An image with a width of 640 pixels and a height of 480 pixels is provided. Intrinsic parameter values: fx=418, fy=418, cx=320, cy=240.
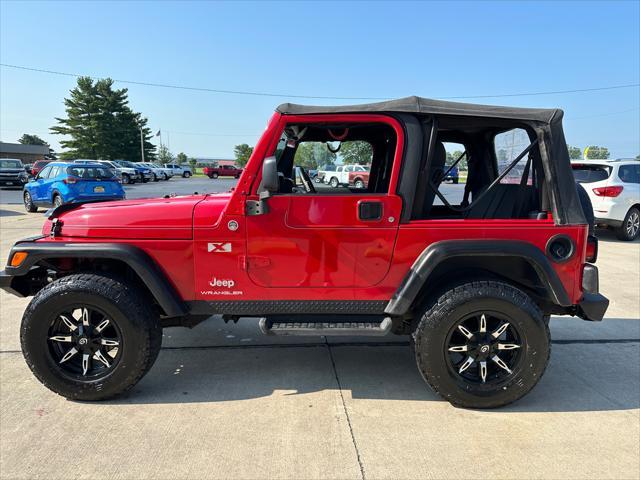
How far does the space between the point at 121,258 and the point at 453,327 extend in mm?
2206

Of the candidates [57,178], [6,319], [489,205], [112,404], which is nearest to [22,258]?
[112,404]

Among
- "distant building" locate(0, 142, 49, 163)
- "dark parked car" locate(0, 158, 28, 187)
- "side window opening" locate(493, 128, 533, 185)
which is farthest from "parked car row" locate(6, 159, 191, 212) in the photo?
"distant building" locate(0, 142, 49, 163)

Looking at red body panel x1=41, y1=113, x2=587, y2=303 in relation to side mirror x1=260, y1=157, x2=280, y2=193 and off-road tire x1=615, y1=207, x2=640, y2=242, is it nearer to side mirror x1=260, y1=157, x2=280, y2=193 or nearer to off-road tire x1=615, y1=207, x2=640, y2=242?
side mirror x1=260, y1=157, x2=280, y2=193

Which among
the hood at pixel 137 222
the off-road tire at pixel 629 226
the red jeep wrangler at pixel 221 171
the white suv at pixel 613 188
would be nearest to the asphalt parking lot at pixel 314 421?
the hood at pixel 137 222

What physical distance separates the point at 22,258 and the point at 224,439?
1.82m

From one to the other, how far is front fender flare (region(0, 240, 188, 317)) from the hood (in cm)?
10

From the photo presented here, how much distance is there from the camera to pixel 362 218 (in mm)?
2713

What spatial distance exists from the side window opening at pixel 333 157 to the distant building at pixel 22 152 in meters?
72.9

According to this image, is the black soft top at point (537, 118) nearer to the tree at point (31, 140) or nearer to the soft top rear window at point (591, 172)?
the soft top rear window at point (591, 172)

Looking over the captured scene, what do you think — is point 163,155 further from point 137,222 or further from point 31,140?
point 137,222

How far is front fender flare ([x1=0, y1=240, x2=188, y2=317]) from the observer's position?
107 inches

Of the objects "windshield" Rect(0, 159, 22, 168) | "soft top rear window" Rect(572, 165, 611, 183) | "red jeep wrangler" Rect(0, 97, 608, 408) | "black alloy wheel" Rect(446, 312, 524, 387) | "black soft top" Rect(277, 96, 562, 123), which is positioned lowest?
"black alloy wheel" Rect(446, 312, 524, 387)

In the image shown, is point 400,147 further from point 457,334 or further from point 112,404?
point 112,404

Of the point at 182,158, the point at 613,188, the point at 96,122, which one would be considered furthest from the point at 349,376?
the point at 182,158
